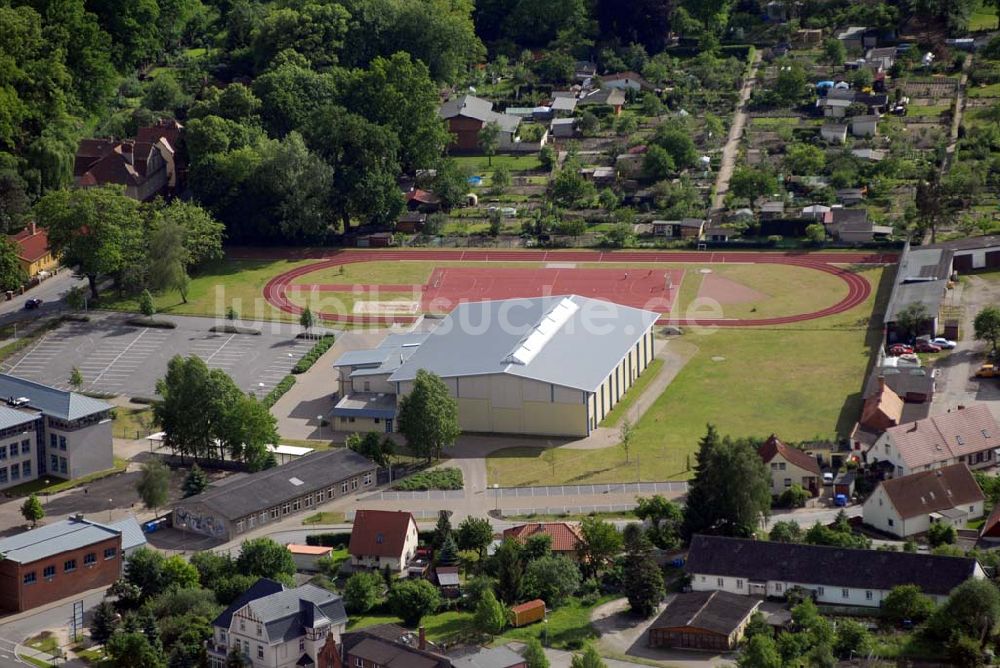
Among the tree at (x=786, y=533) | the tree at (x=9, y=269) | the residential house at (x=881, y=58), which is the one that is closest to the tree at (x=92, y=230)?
the tree at (x=9, y=269)

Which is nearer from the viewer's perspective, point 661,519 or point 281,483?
point 661,519

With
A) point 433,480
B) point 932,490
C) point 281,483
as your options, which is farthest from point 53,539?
point 932,490

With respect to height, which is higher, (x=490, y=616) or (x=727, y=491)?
(x=727, y=491)

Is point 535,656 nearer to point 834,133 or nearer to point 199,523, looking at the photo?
point 199,523

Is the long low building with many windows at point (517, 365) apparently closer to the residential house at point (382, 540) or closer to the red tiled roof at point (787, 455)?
the red tiled roof at point (787, 455)

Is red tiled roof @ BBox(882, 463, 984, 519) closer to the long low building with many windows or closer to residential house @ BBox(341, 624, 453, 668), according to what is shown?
the long low building with many windows

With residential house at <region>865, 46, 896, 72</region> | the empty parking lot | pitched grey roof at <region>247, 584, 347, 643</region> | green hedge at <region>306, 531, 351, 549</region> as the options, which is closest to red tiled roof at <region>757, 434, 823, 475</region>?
green hedge at <region>306, 531, 351, 549</region>
